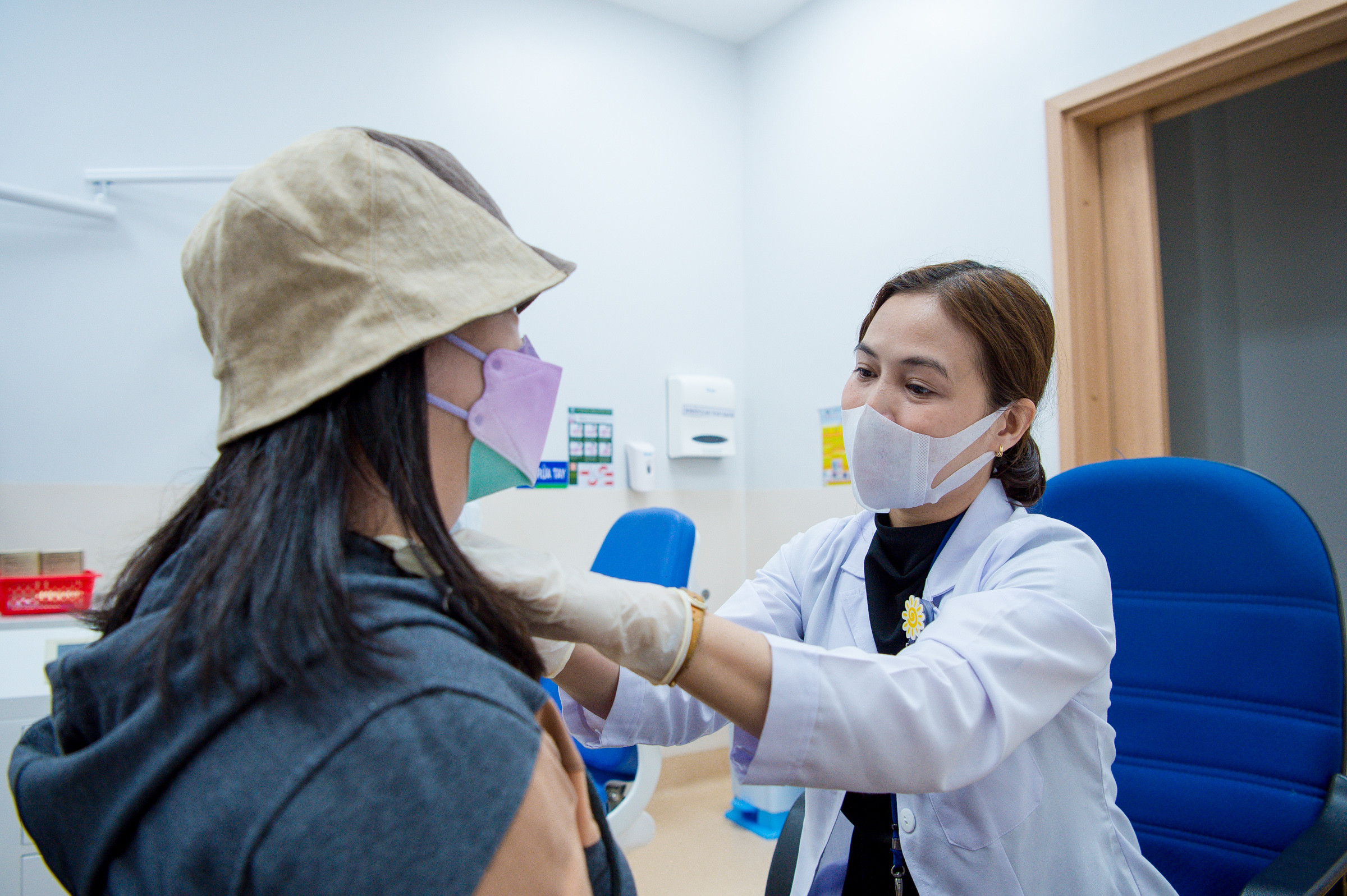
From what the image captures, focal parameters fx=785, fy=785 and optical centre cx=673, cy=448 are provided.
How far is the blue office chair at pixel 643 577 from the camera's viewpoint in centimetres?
173

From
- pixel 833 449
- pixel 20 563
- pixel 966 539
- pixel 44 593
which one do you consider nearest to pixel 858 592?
pixel 966 539

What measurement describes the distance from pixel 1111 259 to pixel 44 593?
3008 mm

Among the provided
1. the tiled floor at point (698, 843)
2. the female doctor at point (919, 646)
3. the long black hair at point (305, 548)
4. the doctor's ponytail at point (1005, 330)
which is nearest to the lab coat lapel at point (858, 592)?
the female doctor at point (919, 646)

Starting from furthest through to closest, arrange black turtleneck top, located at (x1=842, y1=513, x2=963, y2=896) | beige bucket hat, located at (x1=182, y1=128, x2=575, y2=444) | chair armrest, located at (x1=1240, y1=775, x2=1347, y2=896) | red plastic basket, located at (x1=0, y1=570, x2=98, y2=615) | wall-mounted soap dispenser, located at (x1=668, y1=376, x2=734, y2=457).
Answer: wall-mounted soap dispenser, located at (x1=668, y1=376, x2=734, y2=457), red plastic basket, located at (x1=0, y1=570, x2=98, y2=615), black turtleneck top, located at (x1=842, y1=513, x2=963, y2=896), chair armrest, located at (x1=1240, y1=775, x2=1347, y2=896), beige bucket hat, located at (x1=182, y1=128, x2=575, y2=444)

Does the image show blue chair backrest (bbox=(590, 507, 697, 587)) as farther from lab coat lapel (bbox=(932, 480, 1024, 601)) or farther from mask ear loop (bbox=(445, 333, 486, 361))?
mask ear loop (bbox=(445, 333, 486, 361))

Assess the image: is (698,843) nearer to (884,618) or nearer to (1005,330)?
(884,618)

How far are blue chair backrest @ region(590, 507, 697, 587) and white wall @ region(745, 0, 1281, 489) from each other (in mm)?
1074

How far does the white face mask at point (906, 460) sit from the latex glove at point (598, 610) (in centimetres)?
49

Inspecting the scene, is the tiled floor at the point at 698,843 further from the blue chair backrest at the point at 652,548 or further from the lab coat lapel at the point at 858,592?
the lab coat lapel at the point at 858,592

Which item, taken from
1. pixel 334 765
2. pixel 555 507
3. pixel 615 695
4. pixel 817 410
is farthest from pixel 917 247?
pixel 334 765

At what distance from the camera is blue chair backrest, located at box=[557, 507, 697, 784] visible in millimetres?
1743

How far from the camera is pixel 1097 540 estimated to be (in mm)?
1145

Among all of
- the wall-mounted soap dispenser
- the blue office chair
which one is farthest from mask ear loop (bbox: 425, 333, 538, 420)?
the wall-mounted soap dispenser

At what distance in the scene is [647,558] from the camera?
184 centimetres
